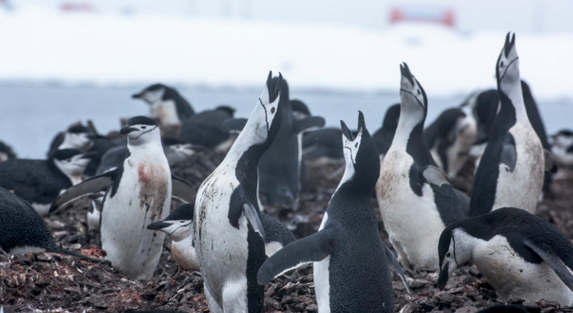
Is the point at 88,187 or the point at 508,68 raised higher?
the point at 508,68

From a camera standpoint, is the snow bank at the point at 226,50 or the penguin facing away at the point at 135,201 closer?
the penguin facing away at the point at 135,201

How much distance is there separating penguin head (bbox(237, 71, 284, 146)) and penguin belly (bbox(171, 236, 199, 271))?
0.98m

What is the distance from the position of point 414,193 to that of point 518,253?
1.23 meters

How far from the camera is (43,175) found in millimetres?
6023

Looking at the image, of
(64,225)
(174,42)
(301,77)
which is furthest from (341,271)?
(174,42)

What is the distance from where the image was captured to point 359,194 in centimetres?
352

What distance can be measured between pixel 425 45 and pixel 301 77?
50.5ft

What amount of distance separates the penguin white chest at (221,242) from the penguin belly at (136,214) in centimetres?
112

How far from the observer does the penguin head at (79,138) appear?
24.1 ft

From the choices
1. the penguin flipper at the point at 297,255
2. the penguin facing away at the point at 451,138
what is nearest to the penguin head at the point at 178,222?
the penguin flipper at the point at 297,255

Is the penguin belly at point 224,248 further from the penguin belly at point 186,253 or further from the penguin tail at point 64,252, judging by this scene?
the penguin tail at point 64,252

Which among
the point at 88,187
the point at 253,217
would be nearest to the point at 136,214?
the point at 88,187

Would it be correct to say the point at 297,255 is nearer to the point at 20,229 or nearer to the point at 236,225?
the point at 236,225

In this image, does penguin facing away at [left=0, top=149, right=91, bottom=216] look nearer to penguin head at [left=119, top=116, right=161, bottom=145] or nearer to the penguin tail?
penguin head at [left=119, top=116, right=161, bottom=145]
